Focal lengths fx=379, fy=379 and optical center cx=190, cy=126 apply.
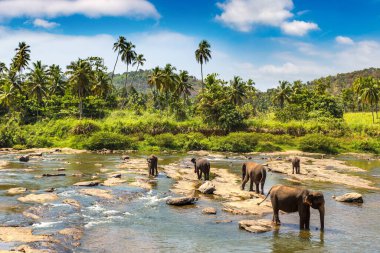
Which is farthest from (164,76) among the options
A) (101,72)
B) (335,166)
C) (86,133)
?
(335,166)

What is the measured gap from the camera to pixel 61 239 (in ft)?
45.9

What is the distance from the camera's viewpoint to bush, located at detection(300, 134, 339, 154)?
62.5 m

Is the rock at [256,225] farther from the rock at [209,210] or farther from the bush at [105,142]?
the bush at [105,142]

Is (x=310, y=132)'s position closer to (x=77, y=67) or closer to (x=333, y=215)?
(x=77, y=67)

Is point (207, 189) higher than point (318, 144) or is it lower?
lower

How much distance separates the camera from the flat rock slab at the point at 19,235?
13617mm

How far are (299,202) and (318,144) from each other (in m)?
49.7

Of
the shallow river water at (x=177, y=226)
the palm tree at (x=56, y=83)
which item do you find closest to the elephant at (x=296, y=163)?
the shallow river water at (x=177, y=226)

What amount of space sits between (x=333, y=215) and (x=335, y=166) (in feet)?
84.8

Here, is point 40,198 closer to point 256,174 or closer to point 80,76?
point 256,174

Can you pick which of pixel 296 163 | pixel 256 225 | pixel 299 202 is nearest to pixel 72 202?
pixel 256 225

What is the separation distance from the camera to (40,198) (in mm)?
20844

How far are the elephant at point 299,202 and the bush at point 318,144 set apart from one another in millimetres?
48904

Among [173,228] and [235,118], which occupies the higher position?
[235,118]
